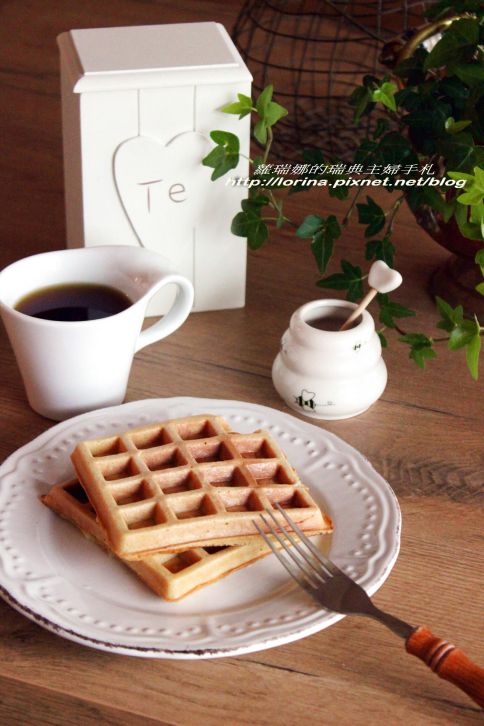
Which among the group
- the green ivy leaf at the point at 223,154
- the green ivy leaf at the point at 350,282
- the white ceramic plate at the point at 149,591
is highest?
the green ivy leaf at the point at 223,154


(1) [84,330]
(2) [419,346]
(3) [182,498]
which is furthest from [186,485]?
(2) [419,346]

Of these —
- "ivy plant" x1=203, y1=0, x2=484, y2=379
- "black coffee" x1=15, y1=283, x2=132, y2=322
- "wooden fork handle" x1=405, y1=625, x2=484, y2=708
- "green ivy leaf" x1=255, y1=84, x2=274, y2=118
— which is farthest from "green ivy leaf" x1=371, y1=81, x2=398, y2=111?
"wooden fork handle" x1=405, y1=625, x2=484, y2=708

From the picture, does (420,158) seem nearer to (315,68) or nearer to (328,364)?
(328,364)

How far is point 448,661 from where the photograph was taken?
692mm

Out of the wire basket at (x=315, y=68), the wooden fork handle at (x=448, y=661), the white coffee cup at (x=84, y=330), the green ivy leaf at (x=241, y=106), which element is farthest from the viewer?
the wire basket at (x=315, y=68)

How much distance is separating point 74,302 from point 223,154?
214 millimetres

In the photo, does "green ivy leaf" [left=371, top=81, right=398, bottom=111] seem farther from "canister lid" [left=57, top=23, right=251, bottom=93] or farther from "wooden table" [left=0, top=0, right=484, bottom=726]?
"wooden table" [left=0, top=0, right=484, bottom=726]

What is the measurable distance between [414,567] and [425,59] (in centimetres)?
52

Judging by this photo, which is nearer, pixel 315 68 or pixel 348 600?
pixel 348 600

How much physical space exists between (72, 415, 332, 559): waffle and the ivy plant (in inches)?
9.1

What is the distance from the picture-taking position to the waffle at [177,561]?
29.6 inches

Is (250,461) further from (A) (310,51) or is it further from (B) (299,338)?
(A) (310,51)

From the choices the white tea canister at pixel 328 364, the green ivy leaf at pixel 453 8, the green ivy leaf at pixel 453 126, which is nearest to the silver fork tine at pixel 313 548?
the white tea canister at pixel 328 364

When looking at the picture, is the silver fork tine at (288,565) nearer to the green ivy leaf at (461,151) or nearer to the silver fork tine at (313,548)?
the silver fork tine at (313,548)
